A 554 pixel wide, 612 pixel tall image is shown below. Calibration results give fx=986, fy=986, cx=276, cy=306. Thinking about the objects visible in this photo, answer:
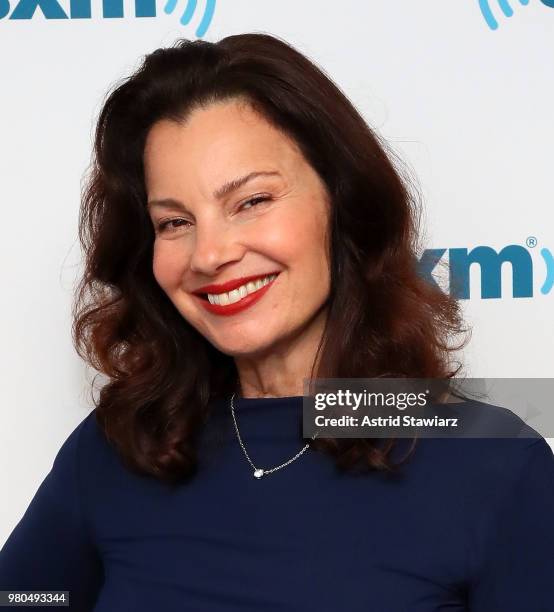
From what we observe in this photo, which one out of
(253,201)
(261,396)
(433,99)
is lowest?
(261,396)

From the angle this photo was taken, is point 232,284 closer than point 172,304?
A: Yes

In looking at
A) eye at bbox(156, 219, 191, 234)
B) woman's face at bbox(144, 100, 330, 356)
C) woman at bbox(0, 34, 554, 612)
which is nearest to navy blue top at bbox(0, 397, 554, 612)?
woman at bbox(0, 34, 554, 612)

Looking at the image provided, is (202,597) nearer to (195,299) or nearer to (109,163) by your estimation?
(195,299)

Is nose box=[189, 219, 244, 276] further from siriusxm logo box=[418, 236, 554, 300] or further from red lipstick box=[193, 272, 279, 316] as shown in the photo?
siriusxm logo box=[418, 236, 554, 300]

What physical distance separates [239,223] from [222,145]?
3.7 inches

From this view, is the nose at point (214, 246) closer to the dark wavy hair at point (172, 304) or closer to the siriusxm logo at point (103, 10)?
the dark wavy hair at point (172, 304)

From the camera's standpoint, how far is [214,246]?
3.72 ft

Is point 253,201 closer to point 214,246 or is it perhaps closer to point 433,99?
point 214,246

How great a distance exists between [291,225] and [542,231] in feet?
1.72

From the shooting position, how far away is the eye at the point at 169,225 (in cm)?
119

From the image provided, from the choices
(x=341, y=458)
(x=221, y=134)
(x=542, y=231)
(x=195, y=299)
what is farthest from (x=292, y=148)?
(x=542, y=231)

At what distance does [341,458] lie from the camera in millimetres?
1175

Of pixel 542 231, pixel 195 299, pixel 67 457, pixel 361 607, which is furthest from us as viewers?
pixel 542 231

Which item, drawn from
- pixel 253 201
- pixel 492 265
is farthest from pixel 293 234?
pixel 492 265
